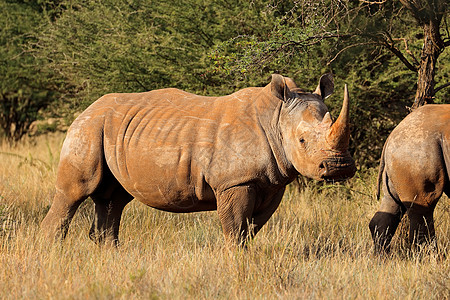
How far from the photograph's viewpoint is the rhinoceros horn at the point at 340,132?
15.0 feet

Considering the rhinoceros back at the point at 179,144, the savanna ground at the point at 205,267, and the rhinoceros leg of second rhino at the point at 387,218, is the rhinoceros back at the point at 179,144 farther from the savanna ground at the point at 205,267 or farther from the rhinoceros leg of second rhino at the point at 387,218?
the rhinoceros leg of second rhino at the point at 387,218

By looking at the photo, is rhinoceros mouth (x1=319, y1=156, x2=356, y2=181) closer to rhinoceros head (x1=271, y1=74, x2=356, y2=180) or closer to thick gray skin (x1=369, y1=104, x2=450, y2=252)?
rhinoceros head (x1=271, y1=74, x2=356, y2=180)

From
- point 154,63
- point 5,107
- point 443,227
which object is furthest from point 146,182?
point 5,107

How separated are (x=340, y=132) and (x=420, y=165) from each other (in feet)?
4.84

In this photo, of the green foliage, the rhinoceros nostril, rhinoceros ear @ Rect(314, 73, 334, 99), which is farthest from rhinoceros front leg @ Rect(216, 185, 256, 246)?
the green foliage

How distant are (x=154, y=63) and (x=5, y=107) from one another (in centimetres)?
764

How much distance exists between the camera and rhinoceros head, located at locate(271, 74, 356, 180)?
4645 millimetres

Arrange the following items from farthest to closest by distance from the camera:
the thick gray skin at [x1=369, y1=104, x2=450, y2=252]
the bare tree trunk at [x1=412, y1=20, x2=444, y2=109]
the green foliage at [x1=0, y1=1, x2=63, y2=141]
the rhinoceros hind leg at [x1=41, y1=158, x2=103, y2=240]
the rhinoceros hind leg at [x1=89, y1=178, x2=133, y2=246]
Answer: the green foliage at [x1=0, y1=1, x2=63, y2=141] < the bare tree trunk at [x1=412, y1=20, x2=444, y2=109] < the rhinoceros hind leg at [x1=89, y1=178, x2=133, y2=246] < the thick gray skin at [x1=369, y1=104, x2=450, y2=252] < the rhinoceros hind leg at [x1=41, y1=158, x2=103, y2=240]

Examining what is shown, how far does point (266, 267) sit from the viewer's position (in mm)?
4684

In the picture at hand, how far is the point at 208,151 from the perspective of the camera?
5.05 meters

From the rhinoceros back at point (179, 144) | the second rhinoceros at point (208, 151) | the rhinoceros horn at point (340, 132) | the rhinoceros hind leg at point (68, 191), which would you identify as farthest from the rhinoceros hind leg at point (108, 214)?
the rhinoceros horn at point (340, 132)

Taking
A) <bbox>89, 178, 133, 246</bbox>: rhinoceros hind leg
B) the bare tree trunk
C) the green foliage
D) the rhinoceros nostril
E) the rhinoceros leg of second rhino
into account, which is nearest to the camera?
the rhinoceros nostril

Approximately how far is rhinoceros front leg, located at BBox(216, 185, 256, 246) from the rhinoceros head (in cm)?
43

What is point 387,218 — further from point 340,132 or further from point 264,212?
point 340,132
